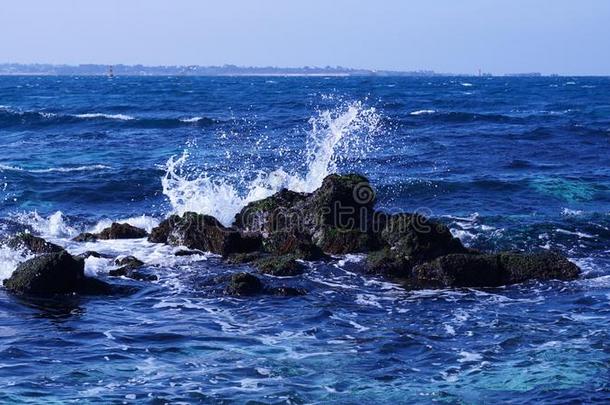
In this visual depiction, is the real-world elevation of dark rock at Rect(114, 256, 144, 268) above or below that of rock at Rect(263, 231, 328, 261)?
below

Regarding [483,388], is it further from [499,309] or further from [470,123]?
[470,123]

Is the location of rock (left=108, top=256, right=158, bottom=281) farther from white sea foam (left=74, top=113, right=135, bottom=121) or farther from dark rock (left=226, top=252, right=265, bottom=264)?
white sea foam (left=74, top=113, right=135, bottom=121)

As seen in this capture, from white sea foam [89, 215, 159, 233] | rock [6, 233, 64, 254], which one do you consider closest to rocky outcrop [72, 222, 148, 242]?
white sea foam [89, 215, 159, 233]

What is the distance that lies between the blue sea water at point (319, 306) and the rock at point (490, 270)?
12.6 inches

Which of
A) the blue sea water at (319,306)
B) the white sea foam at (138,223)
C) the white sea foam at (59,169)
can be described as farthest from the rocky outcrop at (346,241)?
the white sea foam at (59,169)

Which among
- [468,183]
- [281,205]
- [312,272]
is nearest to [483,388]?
[312,272]

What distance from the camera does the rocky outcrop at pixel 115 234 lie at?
17.4 m

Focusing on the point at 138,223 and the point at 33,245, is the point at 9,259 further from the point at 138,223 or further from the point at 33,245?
the point at 138,223

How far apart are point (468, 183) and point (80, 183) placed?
10.5m

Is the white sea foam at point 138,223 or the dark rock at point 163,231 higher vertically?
the dark rock at point 163,231

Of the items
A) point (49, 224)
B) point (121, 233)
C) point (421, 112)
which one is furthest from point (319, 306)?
point (421, 112)

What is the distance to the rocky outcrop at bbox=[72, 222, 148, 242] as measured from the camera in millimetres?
17359

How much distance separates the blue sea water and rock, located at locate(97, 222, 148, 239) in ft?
1.26

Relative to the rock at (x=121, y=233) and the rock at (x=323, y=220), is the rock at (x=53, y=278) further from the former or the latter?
the rock at (x=121, y=233)
